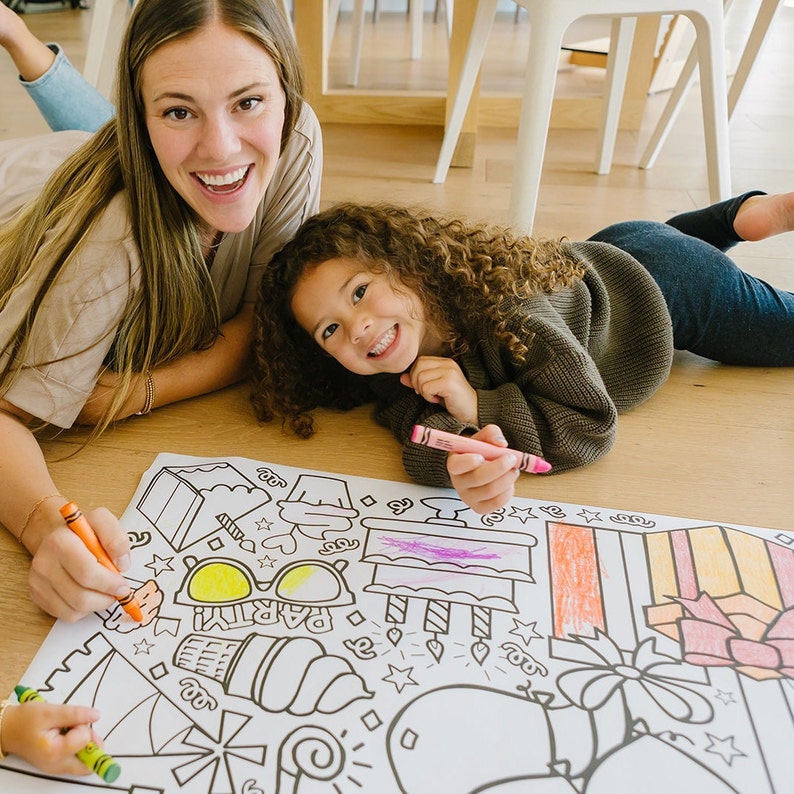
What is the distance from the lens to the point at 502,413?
3.06 feet

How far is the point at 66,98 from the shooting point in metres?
1.39

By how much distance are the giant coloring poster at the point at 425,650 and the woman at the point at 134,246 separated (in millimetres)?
87

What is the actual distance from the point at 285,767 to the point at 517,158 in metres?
1.10

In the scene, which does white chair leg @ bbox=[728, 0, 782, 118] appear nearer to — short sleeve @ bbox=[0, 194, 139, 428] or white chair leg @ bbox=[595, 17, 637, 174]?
white chair leg @ bbox=[595, 17, 637, 174]

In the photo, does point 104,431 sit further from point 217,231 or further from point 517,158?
point 517,158

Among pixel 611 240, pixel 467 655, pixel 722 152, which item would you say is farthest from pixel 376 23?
pixel 467 655

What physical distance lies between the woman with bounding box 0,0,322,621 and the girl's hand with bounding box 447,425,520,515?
33 cm

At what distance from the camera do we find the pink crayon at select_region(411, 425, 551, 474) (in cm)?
80

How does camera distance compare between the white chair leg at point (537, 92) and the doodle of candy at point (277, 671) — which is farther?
the white chair leg at point (537, 92)

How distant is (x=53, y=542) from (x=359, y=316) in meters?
0.40

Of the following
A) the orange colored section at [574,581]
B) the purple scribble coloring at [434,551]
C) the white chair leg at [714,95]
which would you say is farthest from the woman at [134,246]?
the white chair leg at [714,95]

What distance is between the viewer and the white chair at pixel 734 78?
5.63ft

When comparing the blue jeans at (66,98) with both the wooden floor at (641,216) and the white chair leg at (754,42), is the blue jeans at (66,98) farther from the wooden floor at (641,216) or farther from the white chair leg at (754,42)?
the white chair leg at (754,42)

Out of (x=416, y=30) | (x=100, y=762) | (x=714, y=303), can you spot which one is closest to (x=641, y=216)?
(x=714, y=303)
